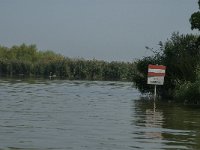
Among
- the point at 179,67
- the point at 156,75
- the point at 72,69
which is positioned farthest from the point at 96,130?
Result: the point at 72,69

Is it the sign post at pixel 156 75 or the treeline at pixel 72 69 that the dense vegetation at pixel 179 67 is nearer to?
the sign post at pixel 156 75

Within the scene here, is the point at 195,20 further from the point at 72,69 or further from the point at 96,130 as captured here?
the point at 72,69

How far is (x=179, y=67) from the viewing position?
31.6 meters

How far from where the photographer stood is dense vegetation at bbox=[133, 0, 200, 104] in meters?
28.7

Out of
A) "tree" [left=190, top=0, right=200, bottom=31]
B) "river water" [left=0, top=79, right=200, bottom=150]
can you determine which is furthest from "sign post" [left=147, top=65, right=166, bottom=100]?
"river water" [left=0, top=79, right=200, bottom=150]

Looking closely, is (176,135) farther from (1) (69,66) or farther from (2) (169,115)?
(1) (69,66)

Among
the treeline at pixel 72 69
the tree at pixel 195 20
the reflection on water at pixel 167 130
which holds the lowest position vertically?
the reflection on water at pixel 167 130

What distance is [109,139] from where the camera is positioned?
44.2 feet

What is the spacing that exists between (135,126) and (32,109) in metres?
7.20

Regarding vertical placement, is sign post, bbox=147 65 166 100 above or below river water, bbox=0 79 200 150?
above

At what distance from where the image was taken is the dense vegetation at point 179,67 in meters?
28.7

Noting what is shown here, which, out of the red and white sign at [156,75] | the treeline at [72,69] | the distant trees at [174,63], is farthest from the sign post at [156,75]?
the treeline at [72,69]

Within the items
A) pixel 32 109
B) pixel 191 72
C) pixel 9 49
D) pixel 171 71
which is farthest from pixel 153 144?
pixel 9 49

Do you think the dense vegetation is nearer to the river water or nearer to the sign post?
the sign post
